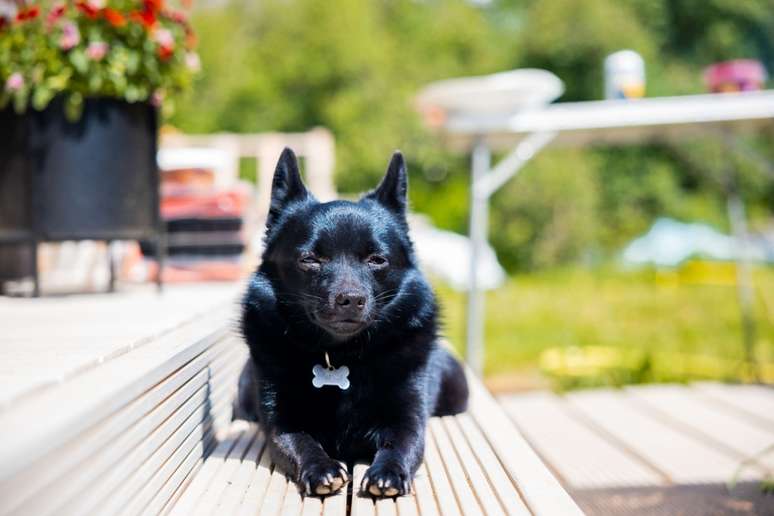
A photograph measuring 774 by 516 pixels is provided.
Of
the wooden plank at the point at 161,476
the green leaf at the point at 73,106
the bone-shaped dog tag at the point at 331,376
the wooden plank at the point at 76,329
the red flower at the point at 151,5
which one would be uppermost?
the red flower at the point at 151,5

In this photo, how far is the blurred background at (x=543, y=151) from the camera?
1071 centimetres

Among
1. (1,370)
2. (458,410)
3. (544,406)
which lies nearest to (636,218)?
(544,406)

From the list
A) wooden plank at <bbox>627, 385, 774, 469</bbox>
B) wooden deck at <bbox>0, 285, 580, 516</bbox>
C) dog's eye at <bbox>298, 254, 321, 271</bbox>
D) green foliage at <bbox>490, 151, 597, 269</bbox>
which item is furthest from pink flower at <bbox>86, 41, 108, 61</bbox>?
green foliage at <bbox>490, 151, 597, 269</bbox>

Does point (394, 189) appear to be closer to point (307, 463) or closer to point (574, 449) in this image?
point (307, 463)

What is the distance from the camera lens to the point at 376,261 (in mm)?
1806

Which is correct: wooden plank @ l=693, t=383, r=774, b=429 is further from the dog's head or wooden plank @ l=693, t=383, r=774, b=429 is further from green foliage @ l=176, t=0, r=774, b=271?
green foliage @ l=176, t=0, r=774, b=271

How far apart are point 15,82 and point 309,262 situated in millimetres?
1862

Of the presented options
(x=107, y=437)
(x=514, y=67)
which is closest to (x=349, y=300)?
(x=107, y=437)

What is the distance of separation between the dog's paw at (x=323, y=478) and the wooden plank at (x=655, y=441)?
6.43 ft

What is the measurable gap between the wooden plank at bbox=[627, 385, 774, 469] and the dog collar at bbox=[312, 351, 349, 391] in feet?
6.58

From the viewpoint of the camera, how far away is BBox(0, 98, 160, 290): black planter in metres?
3.11

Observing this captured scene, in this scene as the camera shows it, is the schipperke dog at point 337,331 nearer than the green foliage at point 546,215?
Yes

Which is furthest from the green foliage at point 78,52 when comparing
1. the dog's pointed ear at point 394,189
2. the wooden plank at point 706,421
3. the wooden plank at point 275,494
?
the wooden plank at point 706,421

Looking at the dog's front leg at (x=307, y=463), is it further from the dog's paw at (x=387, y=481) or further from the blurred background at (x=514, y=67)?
the blurred background at (x=514, y=67)
